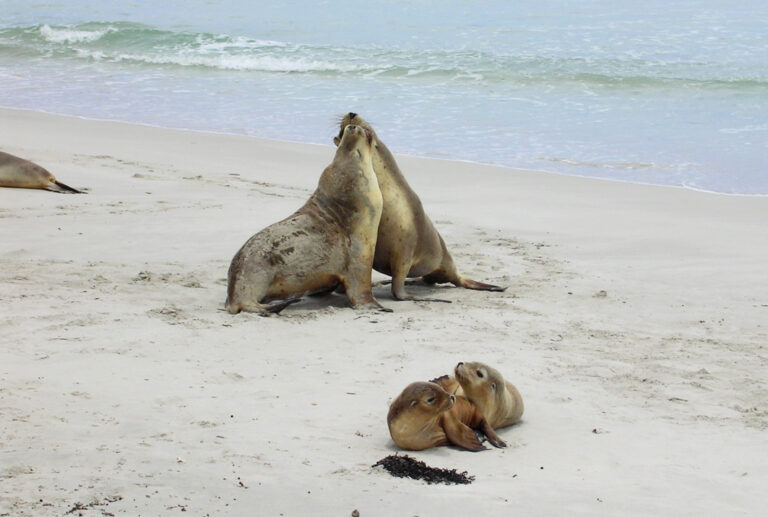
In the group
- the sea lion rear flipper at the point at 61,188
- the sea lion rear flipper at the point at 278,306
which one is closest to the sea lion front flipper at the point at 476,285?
the sea lion rear flipper at the point at 278,306

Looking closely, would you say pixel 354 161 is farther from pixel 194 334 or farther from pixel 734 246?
pixel 734 246

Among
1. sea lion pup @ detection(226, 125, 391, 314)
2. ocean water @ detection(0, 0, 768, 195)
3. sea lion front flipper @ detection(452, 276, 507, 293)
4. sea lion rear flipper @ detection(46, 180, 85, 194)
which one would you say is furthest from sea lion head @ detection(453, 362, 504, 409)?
ocean water @ detection(0, 0, 768, 195)

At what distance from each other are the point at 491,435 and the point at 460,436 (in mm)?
152

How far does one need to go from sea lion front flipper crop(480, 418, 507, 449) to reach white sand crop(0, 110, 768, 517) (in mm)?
43

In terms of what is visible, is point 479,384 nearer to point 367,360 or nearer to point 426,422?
point 426,422

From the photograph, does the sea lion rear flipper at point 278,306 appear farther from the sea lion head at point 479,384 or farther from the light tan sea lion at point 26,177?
the light tan sea lion at point 26,177

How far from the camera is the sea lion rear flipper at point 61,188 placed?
8.18m

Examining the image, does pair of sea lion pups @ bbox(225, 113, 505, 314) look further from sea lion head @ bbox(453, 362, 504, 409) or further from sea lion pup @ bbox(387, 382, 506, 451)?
sea lion pup @ bbox(387, 382, 506, 451)

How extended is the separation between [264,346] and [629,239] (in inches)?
138

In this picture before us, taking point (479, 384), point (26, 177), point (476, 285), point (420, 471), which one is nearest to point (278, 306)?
point (476, 285)

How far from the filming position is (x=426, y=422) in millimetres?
3490

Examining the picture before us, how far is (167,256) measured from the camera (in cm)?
644

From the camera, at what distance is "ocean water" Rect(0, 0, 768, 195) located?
1089 cm

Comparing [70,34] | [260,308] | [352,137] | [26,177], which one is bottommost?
[260,308]
